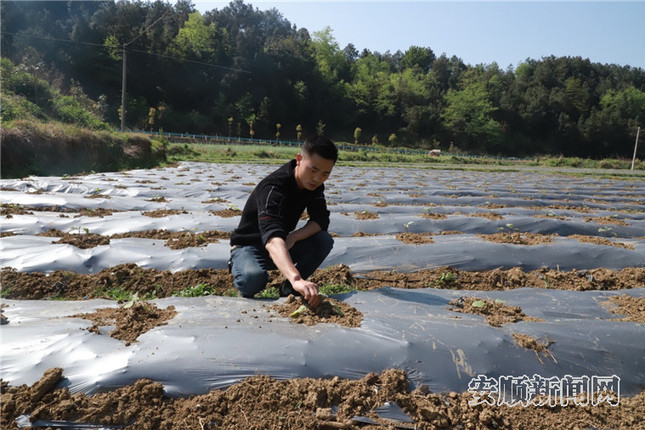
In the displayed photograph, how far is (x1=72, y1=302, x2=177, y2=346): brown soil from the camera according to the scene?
186cm

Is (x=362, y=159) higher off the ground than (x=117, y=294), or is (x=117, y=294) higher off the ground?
(x=362, y=159)

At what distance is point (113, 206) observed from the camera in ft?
19.1

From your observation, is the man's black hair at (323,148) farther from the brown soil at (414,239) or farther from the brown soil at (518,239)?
the brown soil at (518,239)

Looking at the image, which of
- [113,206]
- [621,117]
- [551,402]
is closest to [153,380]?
[551,402]

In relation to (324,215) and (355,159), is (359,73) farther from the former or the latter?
(324,215)

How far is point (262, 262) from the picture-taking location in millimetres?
2867

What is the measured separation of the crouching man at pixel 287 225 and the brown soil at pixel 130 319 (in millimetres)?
644

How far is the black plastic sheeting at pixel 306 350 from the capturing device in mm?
1630

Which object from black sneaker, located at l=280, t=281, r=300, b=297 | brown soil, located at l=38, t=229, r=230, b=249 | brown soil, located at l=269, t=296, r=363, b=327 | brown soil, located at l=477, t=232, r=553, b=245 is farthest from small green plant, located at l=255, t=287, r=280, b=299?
brown soil, located at l=477, t=232, r=553, b=245

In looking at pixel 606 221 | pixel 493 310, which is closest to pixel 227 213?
pixel 493 310

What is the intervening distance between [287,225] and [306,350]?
4.11ft

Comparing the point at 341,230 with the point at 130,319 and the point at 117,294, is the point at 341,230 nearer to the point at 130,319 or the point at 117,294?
the point at 117,294

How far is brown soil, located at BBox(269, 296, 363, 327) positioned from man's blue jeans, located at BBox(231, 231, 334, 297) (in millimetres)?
480

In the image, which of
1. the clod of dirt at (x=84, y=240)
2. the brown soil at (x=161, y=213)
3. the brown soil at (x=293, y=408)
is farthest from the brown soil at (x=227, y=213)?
the brown soil at (x=293, y=408)
